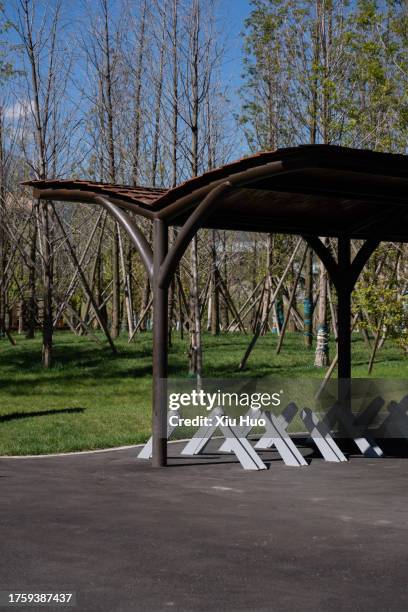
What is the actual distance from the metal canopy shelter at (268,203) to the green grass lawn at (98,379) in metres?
3.01

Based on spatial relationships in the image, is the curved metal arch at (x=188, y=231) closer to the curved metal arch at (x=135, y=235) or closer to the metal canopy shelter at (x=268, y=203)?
the metal canopy shelter at (x=268, y=203)

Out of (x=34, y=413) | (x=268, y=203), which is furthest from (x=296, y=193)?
(x=34, y=413)

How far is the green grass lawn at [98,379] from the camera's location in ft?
42.3

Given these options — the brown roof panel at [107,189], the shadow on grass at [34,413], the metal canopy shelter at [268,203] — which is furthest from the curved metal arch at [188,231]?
the shadow on grass at [34,413]

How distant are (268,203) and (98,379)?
9.41m

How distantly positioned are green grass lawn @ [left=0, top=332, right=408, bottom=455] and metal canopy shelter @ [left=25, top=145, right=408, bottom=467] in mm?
3013

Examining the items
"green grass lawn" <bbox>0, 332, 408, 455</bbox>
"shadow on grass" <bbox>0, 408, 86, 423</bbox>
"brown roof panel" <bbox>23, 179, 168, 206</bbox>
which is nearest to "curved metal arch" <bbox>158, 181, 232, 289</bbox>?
"brown roof panel" <bbox>23, 179, 168, 206</bbox>

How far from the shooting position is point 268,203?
11031 millimetres

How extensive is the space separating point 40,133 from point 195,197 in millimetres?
12262

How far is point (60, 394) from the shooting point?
17.8 m

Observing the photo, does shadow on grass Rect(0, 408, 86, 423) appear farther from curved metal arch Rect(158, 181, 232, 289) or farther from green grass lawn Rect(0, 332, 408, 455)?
curved metal arch Rect(158, 181, 232, 289)

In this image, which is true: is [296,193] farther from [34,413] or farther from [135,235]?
[34,413]

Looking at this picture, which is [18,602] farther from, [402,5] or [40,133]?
[402,5]

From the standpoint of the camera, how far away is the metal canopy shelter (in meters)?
9.12
